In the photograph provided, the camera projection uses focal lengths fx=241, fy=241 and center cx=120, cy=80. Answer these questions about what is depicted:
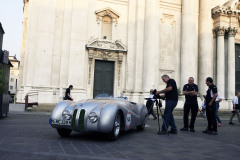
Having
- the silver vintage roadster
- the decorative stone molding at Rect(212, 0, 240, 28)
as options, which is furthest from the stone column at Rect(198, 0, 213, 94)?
the silver vintage roadster

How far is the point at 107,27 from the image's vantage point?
63.0ft

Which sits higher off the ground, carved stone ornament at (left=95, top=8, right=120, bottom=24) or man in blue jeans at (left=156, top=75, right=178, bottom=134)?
carved stone ornament at (left=95, top=8, right=120, bottom=24)

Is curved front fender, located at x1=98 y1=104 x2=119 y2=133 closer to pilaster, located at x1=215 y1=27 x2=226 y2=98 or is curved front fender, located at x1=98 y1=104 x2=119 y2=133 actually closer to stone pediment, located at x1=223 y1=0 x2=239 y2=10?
pilaster, located at x1=215 y1=27 x2=226 y2=98

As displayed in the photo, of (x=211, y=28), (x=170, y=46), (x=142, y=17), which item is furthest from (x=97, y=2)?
(x=211, y=28)

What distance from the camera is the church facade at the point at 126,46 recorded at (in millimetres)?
16875

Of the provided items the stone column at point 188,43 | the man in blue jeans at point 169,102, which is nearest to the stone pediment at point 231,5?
the stone column at point 188,43

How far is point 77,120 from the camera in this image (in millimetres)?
5328

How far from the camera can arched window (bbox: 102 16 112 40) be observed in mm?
19073

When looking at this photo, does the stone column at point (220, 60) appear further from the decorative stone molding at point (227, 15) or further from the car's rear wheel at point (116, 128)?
the car's rear wheel at point (116, 128)

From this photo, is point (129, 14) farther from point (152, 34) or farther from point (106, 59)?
point (106, 59)

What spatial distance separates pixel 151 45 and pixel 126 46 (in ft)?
6.55

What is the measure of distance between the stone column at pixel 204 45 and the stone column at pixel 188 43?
0.87 m

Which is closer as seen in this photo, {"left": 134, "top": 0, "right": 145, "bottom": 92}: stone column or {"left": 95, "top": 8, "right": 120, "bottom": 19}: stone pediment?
{"left": 95, "top": 8, "right": 120, "bottom": 19}: stone pediment

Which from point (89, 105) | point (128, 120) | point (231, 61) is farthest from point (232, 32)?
point (89, 105)
